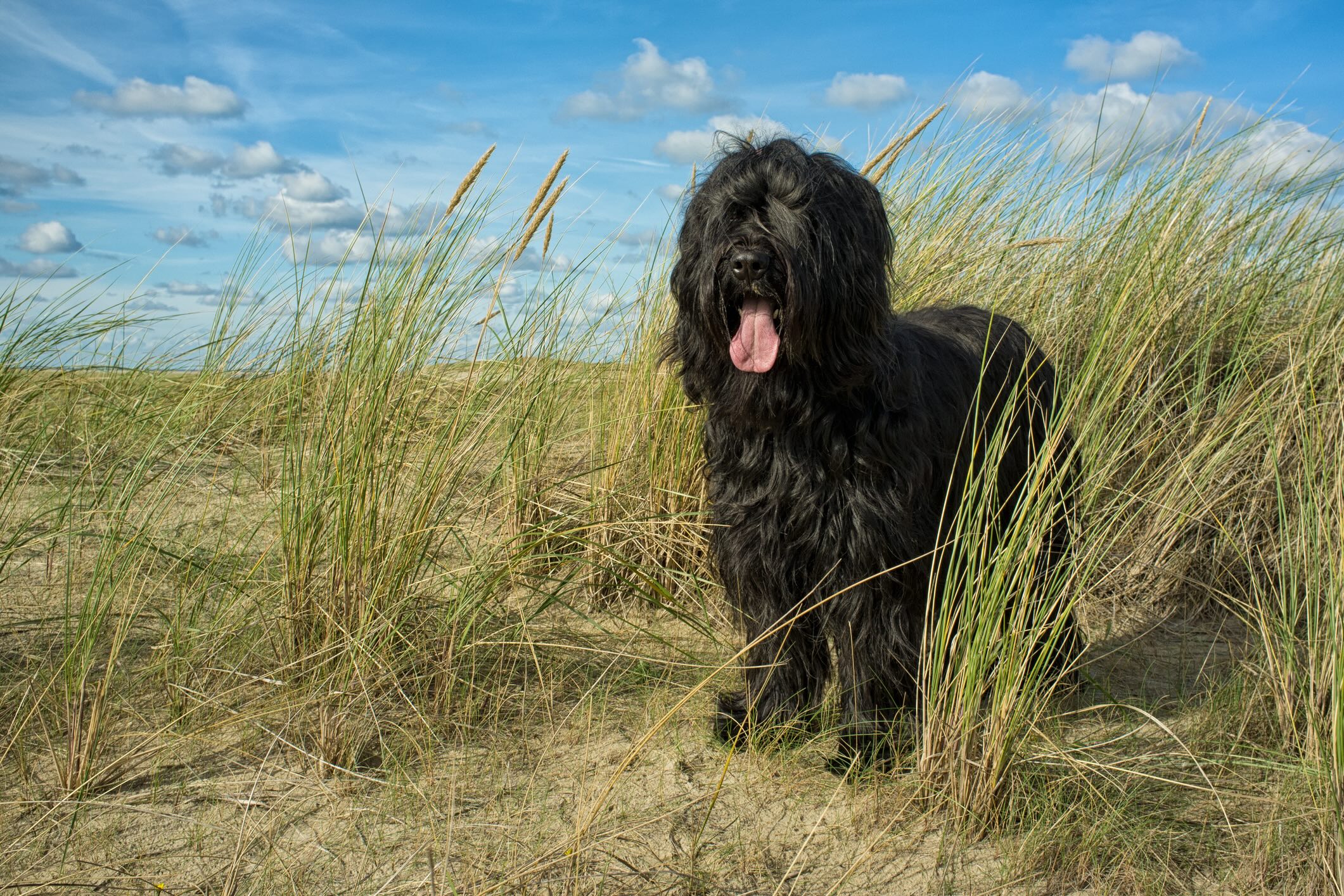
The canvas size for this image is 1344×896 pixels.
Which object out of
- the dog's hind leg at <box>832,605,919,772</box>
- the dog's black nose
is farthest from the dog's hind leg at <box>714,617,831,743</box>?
the dog's black nose

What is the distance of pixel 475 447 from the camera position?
3238mm

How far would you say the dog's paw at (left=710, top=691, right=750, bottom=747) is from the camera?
3.10 metres

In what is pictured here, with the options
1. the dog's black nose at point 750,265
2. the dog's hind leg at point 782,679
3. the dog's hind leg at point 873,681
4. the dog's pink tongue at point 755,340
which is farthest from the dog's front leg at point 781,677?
the dog's black nose at point 750,265

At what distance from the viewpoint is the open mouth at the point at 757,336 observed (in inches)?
103

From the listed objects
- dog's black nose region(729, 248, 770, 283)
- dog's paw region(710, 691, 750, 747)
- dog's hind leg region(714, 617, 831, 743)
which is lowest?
dog's paw region(710, 691, 750, 747)

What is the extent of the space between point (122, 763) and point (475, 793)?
975mm

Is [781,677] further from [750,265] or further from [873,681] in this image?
[750,265]

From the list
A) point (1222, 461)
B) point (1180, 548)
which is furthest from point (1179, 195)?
point (1222, 461)

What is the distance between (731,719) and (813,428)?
3.25ft

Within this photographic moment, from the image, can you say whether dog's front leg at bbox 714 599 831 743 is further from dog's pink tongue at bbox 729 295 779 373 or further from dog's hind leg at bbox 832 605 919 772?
dog's pink tongue at bbox 729 295 779 373

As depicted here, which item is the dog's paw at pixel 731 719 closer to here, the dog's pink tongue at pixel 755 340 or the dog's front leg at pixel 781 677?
the dog's front leg at pixel 781 677

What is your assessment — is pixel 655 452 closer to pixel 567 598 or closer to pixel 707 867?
pixel 567 598

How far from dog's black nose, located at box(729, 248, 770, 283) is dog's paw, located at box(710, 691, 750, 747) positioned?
1.32 m

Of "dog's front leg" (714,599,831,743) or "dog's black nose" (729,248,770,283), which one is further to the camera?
"dog's front leg" (714,599,831,743)
